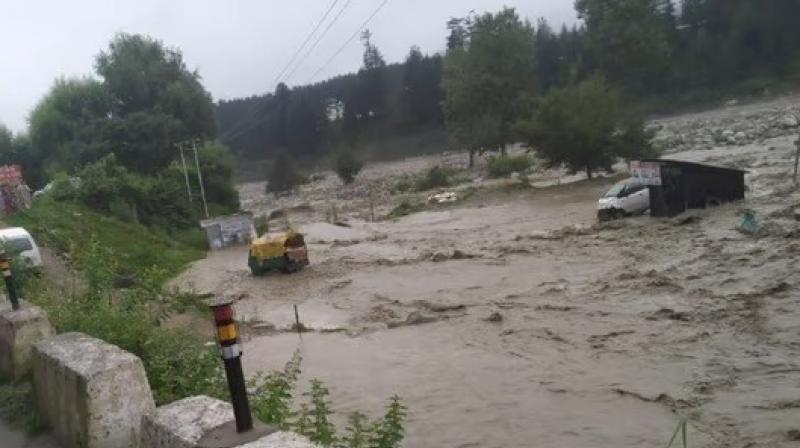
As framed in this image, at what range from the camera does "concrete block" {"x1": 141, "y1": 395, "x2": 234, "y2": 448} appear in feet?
13.9

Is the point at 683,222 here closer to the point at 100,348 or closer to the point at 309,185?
the point at 100,348

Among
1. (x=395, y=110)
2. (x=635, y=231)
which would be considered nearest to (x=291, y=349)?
(x=635, y=231)

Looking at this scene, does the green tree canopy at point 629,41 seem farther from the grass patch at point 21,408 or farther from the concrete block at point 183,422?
the concrete block at point 183,422

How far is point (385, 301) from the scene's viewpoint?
69.2 ft

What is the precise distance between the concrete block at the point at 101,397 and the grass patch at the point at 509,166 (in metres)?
56.7

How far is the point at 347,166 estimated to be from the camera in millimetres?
83875

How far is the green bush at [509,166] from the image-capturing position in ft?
202

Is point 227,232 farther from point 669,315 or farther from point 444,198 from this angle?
point 669,315

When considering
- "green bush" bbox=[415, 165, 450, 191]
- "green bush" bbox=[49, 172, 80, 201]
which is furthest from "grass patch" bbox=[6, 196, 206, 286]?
"green bush" bbox=[415, 165, 450, 191]

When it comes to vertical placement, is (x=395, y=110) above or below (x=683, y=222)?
above

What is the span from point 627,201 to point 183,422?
25.7 m

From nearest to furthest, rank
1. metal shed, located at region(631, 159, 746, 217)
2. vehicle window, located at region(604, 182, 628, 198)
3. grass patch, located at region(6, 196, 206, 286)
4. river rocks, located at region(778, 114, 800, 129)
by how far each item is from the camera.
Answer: metal shed, located at region(631, 159, 746, 217) < vehicle window, located at region(604, 182, 628, 198) < grass patch, located at region(6, 196, 206, 286) < river rocks, located at region(778, 114, 800, 129)

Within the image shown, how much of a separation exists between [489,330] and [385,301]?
565cm

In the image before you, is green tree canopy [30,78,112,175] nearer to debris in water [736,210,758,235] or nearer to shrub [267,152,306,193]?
shrub [267,152,306,193]
